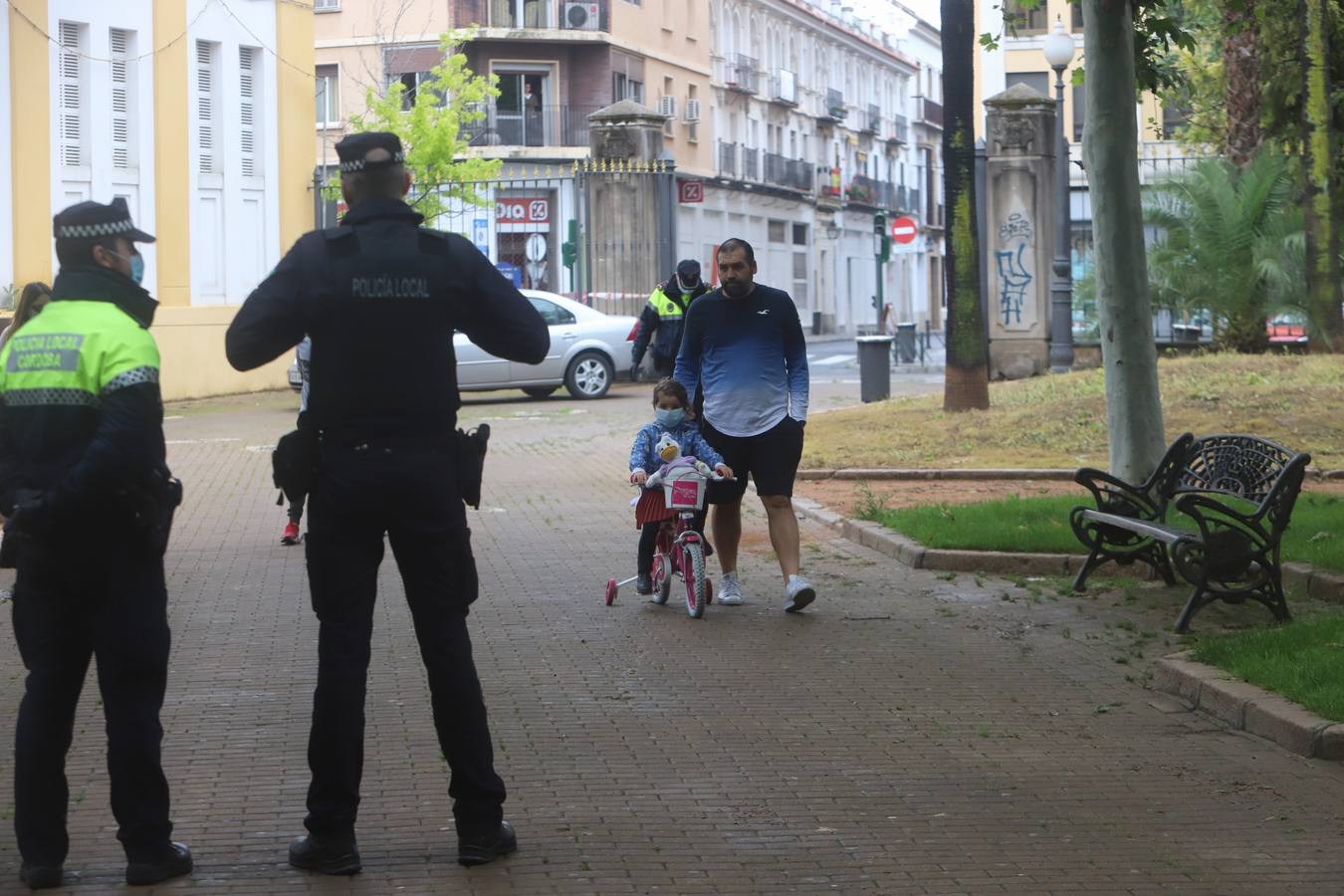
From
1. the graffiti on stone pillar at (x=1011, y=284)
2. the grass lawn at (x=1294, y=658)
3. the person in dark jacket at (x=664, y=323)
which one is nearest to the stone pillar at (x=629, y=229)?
the graffiti on stone pillar at (x=1011, y=284)

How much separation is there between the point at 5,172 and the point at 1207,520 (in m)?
21.0

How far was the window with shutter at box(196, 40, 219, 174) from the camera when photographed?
29.8 m

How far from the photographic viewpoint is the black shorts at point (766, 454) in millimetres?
9680

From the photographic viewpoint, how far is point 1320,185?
63.7ft

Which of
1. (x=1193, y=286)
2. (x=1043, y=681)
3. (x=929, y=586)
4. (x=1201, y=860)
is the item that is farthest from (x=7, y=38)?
(x=1201, y=860)

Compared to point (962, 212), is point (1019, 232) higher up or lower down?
higher up

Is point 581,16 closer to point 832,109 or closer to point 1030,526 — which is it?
point 832,109

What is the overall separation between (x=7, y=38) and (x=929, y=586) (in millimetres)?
19489

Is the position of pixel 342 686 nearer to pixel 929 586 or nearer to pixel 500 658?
pixel 500 658

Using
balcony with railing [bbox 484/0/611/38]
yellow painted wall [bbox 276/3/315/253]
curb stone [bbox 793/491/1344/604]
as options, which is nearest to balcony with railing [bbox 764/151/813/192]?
balcony with railing [bbox 484/0/611/38]

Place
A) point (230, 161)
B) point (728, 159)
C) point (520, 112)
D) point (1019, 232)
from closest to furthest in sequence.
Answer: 1. point (1019, 232)
2. point (230, 161)
3. point (520, 112)
4. point (728, 159)

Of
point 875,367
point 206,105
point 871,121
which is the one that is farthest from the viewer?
point 871,121

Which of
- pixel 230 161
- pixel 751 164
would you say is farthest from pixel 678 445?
pixel 751 164

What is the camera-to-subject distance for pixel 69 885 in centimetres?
512
